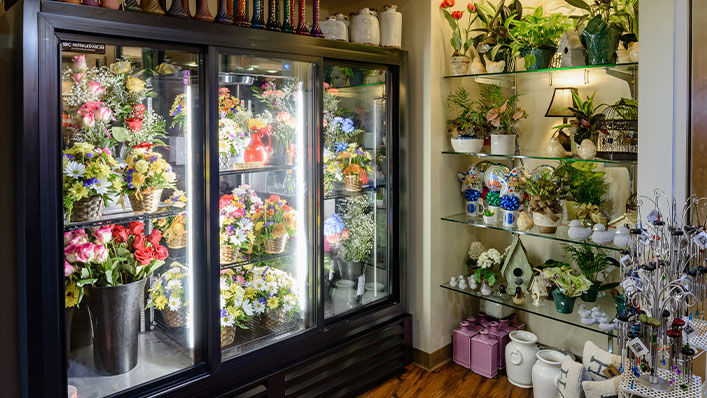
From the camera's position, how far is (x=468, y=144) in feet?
10.1

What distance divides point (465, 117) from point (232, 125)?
1.41 metres

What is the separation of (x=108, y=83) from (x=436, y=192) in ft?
6.24

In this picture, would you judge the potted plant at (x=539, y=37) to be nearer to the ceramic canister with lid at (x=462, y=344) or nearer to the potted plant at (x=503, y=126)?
the potted plant at (x=503, y=126)

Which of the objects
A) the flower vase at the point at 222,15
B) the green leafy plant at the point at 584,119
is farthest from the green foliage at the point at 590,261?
the flower vase at the point at 222,15

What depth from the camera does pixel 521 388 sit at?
3035mm

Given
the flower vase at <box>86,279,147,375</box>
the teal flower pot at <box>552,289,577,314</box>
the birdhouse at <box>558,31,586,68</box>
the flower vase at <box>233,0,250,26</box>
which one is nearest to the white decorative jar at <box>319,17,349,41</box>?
the flower vase at <box>233,0,250,26</box>

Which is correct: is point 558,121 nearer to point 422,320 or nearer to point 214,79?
point 422,320

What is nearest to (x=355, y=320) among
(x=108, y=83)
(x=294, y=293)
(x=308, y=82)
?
(x=294, y=293)

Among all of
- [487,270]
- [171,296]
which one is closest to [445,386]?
[487,270]

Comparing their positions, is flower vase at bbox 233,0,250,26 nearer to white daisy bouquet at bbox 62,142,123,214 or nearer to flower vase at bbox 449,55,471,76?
white daisy bouquet at bbox 62,142,123,214

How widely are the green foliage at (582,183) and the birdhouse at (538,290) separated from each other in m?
0.49

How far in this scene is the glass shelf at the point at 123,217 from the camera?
2021 millimetres

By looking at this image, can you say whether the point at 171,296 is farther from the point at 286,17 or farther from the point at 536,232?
the point at 536,232

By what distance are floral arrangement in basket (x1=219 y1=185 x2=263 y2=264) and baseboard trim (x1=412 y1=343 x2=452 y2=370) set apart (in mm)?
1345
